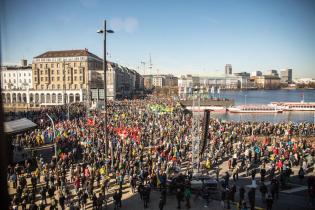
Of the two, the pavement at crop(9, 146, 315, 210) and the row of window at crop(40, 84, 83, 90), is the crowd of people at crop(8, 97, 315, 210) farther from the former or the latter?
the row of window at crop(40, 84, 83, 90)

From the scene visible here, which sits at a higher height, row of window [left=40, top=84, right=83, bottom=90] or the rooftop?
the rooftop

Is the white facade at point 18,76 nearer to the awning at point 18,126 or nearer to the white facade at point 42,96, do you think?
the white facade at point 42,96

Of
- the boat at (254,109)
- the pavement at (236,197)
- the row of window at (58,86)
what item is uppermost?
the row of window at (58,86)

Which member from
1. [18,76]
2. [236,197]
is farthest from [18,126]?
[18,76]

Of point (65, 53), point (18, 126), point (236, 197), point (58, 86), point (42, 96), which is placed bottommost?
point (236, 197)

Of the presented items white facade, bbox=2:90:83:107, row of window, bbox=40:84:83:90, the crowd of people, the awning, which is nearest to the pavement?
the crowd of people

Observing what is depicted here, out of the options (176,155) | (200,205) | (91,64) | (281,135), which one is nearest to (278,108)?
(281,135)

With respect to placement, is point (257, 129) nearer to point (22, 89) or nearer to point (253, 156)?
point (253, 156)

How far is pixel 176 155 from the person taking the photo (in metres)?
21.1

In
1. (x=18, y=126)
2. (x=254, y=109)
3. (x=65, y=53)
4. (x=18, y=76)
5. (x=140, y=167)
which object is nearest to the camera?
(x=140, y=167)

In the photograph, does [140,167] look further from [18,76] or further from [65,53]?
[18,76]

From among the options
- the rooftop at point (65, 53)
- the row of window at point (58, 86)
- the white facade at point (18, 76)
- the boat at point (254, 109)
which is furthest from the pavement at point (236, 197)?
the white facade at point (18, 76)

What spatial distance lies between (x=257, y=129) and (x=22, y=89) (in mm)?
80894

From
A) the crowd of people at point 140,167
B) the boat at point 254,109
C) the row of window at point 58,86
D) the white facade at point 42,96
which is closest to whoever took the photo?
the crowd of people at point 140,167
